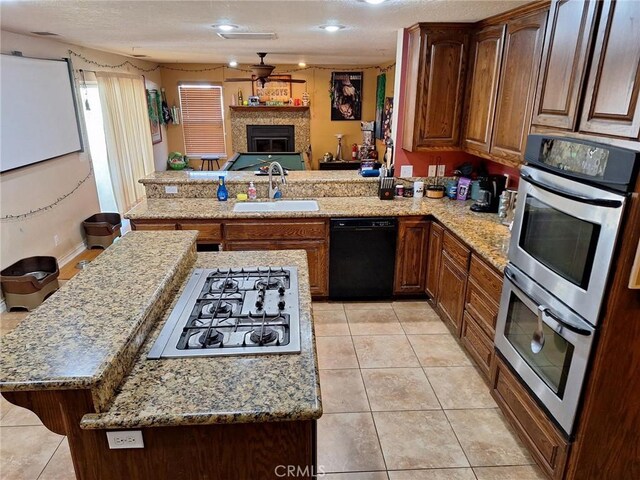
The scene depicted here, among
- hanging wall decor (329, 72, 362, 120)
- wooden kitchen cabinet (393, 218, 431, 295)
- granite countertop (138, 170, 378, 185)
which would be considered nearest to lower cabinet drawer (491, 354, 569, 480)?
wooden kitchen cabinet (393, 218, 431, 295)

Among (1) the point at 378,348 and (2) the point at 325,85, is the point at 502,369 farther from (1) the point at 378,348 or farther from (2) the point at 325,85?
(2) the point at 325,85

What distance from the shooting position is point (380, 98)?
26.4 ft

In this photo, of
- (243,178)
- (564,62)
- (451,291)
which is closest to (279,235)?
(243,178)

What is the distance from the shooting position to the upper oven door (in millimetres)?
1513

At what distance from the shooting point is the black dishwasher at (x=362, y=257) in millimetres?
3465

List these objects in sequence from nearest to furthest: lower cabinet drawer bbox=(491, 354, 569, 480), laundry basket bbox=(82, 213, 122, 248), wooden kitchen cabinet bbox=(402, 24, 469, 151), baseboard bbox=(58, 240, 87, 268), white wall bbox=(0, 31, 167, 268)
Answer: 1. lower cabinet drawer bbox=(491, 354, 569, 480)
2. wooden kitchen cabinet bbox=(402, 24, 469, 151)
3. white wall bbox=(0, 31, 167, 268)
4. baseboard bbox=(58, 240, 87, 268)
5. laundry basket bbox=(82, 213, 122, 248)

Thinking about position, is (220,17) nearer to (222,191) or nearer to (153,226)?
(222,191)

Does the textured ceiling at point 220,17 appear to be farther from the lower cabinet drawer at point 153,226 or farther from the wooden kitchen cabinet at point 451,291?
the wooden kitchen cabinet at point 451,291

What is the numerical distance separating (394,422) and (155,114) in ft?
24.0

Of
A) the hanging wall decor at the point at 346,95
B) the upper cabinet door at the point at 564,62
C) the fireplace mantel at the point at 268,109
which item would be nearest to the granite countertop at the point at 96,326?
the upper cabinet door at the point at 564,62

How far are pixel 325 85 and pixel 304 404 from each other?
812 centimetres

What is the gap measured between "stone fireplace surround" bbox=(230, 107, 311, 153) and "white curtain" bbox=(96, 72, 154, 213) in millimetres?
1877

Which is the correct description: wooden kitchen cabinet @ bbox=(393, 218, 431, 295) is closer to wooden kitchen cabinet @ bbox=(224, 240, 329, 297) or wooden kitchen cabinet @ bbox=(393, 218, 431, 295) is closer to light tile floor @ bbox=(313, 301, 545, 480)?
light tile floor @ bbox=(313, 301, 545, 480)

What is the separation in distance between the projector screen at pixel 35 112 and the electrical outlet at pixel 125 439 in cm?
334
